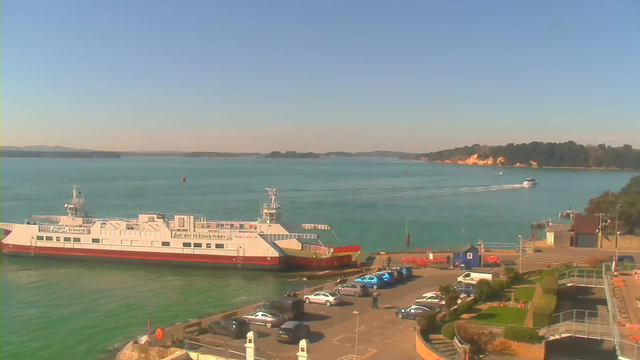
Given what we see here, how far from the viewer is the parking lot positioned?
1438cm

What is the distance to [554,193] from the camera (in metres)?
91.5

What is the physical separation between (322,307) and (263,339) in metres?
4.14

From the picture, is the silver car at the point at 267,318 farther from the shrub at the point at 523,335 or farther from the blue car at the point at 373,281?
the shrub at the point at 523,335

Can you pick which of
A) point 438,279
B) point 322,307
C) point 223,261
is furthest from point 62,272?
point 438,279

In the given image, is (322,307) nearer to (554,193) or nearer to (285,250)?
(285,250)

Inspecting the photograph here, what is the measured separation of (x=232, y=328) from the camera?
15.9 meters

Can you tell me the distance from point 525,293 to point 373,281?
6.36m

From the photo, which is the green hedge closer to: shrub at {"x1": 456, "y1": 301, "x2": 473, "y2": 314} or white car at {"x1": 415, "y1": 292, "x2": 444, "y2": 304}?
shrub at {"x1": 456, "y1": 301, "x2": 473, "y2": 314}

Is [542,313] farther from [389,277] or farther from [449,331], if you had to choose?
[389,277]

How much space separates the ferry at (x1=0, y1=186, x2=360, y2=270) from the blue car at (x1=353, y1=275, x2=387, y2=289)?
804 cm

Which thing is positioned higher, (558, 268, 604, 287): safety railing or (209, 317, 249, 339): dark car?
(558, 268, 604, 287): safety railing

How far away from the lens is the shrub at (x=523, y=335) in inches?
532

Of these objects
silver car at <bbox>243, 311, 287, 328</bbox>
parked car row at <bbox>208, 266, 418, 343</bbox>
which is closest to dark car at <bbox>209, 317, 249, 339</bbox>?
parked car row at <bbox>208, 266, 418, 343</bbox>

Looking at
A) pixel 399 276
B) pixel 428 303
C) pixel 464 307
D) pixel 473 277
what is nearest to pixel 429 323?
pixel 464 307
